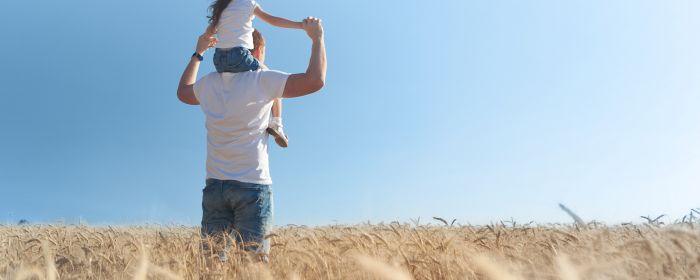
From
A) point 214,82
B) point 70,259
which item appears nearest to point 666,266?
point 214,82

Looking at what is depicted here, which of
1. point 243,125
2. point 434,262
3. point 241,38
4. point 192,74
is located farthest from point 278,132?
point 434,262

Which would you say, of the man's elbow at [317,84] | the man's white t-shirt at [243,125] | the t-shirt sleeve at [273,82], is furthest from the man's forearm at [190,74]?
the man's elbow at [317,84]

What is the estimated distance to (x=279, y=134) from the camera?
329cm

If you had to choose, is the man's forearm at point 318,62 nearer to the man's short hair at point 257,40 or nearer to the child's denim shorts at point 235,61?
the child's denim shorts at point 235,61

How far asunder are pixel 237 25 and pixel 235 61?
26 cm

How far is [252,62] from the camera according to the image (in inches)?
127

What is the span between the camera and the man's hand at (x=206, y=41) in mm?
3629

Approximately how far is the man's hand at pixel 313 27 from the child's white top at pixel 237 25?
13.8 inches

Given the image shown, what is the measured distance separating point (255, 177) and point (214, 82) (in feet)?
2.11

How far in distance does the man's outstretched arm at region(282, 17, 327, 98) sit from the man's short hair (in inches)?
21.7

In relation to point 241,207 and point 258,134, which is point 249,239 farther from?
point 258,134

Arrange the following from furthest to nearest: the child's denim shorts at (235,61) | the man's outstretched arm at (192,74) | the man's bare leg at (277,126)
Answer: the man's outstretched arm at (192,74)
the man's bare leg at (277,126)
the child's denim shorts at (235,61)

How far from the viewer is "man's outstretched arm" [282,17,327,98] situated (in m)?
3.00

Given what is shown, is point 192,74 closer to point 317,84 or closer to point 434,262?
point 317,84
